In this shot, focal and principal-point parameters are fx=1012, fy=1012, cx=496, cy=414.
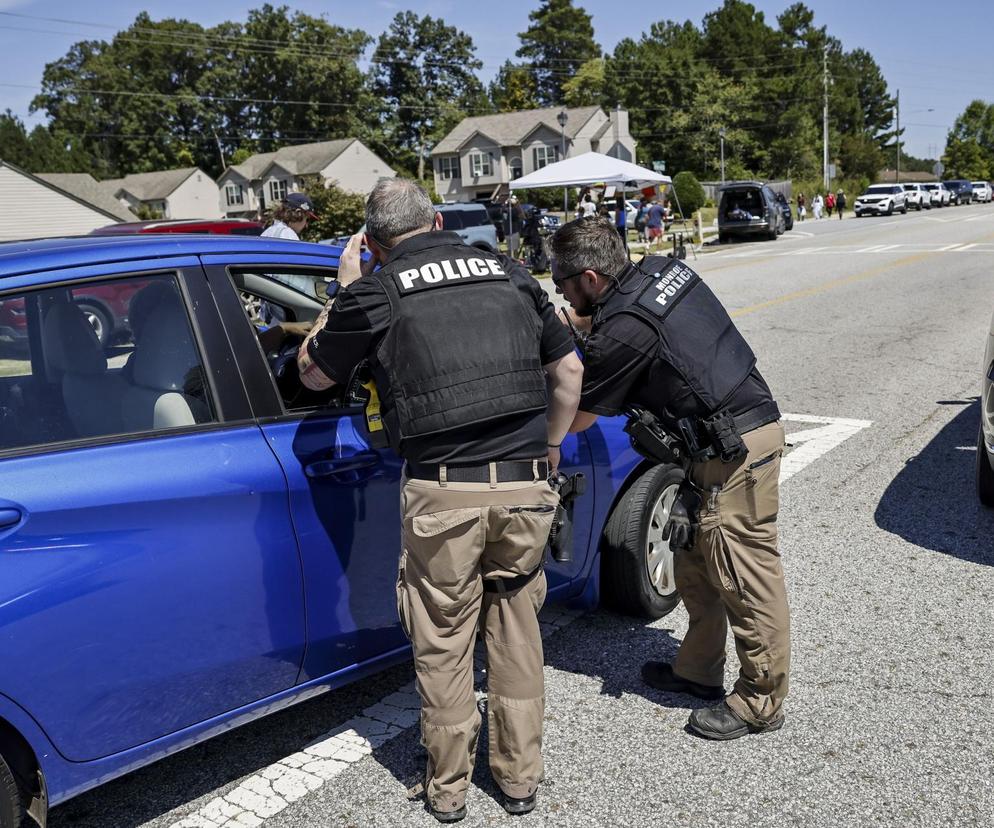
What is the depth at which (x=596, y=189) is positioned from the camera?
105 ft

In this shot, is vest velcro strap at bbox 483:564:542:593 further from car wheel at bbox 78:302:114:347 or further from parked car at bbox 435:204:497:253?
parked car at bbox 435:204:497:253

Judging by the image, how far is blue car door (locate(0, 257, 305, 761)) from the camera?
246 centimetres

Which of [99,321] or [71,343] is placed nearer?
[71,343]

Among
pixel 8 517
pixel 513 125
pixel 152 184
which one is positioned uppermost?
pixel 513 125

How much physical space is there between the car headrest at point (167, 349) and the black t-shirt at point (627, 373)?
1215mm

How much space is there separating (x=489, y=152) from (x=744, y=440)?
78.8 m

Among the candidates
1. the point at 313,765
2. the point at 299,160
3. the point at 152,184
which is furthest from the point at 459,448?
the point at 152,184

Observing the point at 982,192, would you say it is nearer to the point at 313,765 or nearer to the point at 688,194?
the point at 688,194

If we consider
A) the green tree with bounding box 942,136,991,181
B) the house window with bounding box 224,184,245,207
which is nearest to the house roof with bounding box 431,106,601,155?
the house window with bounding box 224,184,245,207

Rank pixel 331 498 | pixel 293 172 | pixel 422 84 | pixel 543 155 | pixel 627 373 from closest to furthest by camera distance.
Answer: pixel 331 498 < pixel 627 373 < pixel 543 155 < pixel 293 172 < pixel 422 84

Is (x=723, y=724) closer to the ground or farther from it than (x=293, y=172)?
closer to the ground

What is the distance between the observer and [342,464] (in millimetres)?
3086

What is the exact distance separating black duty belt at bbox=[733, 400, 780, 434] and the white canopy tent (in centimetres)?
1972

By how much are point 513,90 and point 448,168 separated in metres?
27.9
